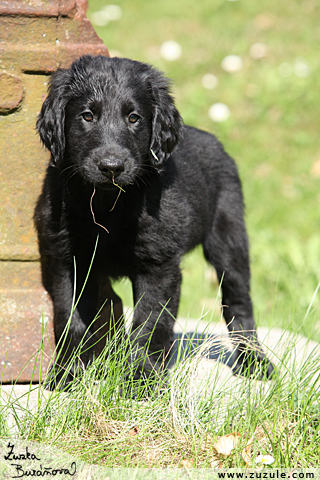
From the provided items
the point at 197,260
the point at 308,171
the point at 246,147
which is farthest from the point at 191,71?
the point at 197,260

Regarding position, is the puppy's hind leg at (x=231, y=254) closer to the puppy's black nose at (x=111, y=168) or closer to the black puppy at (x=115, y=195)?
the black puppy at (x=115, y=195)

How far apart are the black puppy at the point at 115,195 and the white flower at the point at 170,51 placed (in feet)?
23.1

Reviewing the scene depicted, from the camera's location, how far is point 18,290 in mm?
3150

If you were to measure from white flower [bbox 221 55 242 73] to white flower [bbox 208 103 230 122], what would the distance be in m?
0.92

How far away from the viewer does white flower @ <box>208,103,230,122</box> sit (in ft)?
28.7

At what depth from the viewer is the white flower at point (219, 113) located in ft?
28.7

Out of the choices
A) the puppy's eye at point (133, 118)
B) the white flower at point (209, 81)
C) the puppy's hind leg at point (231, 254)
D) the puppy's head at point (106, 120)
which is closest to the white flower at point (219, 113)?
the white flower at point (209, 81)

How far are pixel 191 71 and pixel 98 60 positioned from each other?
7017 mm

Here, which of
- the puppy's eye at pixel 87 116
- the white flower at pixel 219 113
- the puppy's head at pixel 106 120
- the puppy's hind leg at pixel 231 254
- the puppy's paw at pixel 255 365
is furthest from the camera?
the white flower at pixel 219 113

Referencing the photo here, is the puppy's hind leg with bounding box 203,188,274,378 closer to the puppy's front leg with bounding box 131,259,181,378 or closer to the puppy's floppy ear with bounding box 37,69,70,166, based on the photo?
the puppy's front leg with bounding box 131,259,181,378

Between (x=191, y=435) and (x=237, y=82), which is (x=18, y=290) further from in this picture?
(x=237, y=82)

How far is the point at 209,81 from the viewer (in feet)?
30.4

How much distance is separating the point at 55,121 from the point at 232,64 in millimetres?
7197

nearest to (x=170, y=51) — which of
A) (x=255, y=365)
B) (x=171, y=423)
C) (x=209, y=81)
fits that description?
(x=209, y=81)
